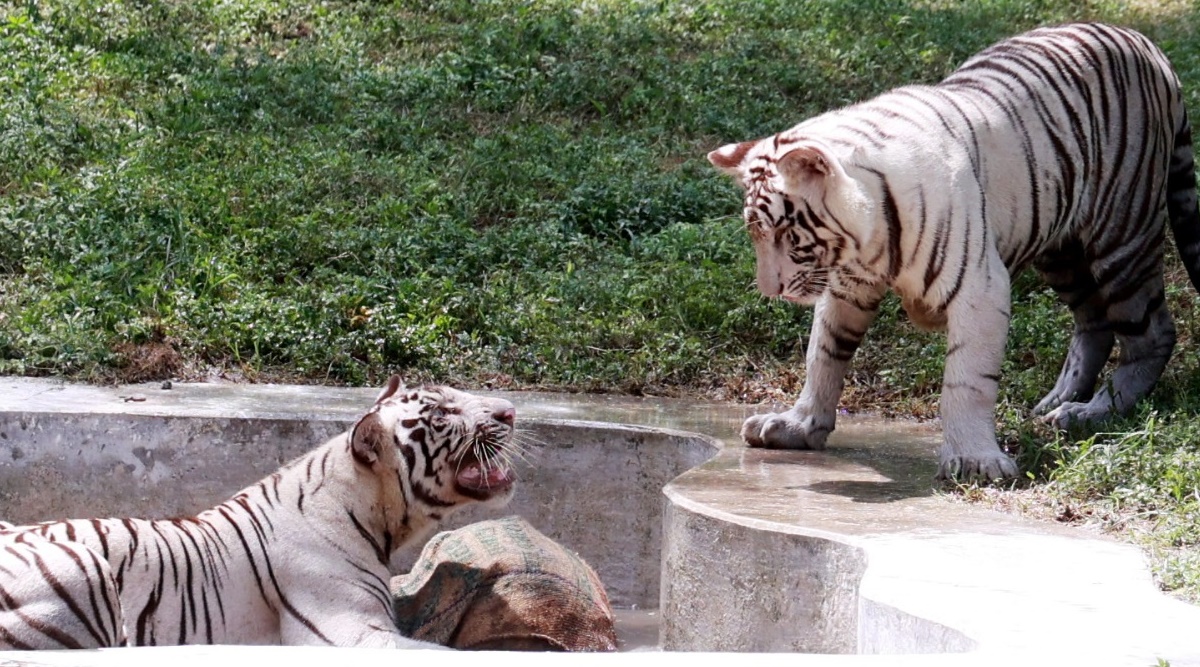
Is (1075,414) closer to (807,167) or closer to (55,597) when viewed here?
(807,167)

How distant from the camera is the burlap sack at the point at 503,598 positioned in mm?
4656

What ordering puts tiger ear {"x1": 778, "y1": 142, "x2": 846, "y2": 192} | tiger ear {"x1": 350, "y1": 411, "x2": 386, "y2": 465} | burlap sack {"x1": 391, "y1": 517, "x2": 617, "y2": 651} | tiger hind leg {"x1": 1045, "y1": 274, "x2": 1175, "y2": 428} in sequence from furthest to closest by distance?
tiger hind leg {"x1": 1045, "y1": 274, "x2": 1175, "y2": 428} < tiger ear {"x1": 778, "y1": 142, "x2": 846, "y2": 192} < burlap sack {"x1": 391, "y1": 517, "x2": 617, "y2": 651} < tiger ear {"x1": 350, "y1": 411, "x2": 386, "y2": 465}

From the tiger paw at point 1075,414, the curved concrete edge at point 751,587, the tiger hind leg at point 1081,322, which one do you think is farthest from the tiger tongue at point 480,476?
the tiger hind leg at point 1081,322

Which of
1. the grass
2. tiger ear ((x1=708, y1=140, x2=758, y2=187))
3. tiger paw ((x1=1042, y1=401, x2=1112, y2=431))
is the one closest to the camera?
tiger ear ((x1=708, y1=140, x2=758, y2=187))

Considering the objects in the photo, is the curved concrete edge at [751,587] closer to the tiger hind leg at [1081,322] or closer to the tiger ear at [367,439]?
the tiger ear at [367,439]

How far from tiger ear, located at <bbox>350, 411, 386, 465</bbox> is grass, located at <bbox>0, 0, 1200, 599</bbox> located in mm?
2009

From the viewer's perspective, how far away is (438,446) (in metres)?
4.49

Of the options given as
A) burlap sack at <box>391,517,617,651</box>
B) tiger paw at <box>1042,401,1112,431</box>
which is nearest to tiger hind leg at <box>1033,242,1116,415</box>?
tiger paw at <box>1042,401,1112,431</box>

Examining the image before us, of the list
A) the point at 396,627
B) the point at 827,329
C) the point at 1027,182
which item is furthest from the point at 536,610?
the point at 1027,182

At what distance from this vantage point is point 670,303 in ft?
26.2

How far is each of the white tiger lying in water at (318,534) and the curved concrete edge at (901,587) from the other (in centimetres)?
70

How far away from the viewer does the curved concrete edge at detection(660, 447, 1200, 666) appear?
3209mm

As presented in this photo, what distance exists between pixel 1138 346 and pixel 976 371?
134 centimetres

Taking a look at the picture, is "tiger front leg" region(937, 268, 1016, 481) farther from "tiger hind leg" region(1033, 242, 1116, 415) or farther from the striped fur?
the striped fur
